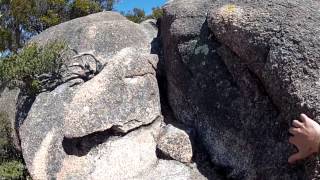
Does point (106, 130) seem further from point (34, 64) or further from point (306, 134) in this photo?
point (306, 134)

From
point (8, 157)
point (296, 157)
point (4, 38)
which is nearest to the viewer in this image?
point (296, 157)

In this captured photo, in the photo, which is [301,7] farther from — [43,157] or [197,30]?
[43,157]

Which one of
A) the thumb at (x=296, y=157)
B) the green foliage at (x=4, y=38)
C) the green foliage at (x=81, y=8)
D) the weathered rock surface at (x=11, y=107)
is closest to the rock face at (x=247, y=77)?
the thumb at (x=296, y=157)

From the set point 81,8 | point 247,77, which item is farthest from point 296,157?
point 81,8

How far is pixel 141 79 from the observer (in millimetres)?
8180

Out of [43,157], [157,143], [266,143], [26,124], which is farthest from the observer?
[26,124]

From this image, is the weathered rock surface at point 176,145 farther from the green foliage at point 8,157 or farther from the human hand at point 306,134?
the green foliage at point 8,157

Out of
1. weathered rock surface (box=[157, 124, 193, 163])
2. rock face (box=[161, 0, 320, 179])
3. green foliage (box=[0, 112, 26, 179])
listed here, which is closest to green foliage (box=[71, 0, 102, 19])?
green foliage (box=[0, 112, 26, 179])

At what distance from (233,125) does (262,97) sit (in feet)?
1.63

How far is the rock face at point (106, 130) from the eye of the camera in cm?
741

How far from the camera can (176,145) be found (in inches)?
284

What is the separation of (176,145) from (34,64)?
3.41 metres

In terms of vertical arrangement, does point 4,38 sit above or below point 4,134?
below

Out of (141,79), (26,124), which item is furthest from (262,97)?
(26,124)
